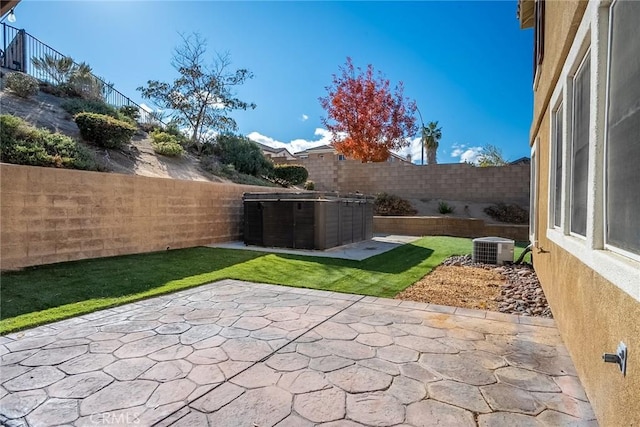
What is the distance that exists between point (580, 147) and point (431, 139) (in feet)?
97.3

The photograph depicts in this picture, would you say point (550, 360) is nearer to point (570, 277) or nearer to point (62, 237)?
point (570, 277)

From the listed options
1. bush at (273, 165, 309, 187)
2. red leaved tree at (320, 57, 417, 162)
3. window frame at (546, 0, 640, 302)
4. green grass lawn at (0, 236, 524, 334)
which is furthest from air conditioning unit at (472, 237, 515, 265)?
red leaved tree at (320, 57, 417, 162)

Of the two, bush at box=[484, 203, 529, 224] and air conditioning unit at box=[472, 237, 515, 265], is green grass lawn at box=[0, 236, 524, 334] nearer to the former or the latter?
air conditioning unit at box=[472, 237, 515, 265]

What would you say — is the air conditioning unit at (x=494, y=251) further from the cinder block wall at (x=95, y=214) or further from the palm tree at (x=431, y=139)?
the palm tree at (x=431, y=139)

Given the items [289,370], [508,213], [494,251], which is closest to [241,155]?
[494,251]

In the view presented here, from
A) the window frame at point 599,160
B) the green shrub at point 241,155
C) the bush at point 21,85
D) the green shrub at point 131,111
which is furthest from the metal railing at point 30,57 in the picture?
the window frame at point 599,160

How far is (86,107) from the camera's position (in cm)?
1181

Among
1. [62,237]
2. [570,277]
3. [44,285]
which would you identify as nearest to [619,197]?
[570,277]

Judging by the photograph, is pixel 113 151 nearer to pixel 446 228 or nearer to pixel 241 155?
pixel 241 155

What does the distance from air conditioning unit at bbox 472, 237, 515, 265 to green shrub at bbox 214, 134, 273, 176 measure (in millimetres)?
Answer: 10212

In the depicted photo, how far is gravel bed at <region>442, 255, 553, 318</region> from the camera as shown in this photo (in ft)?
14.3

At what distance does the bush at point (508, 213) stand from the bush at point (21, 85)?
1717 centimetres

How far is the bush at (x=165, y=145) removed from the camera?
39.5 ft

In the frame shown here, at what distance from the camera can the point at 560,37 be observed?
10.7 ft
